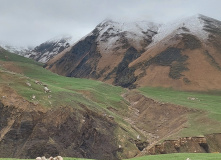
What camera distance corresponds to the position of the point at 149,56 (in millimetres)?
111312

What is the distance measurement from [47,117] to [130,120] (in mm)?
22046

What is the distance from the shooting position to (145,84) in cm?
9194

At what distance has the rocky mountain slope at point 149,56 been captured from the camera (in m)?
90.5

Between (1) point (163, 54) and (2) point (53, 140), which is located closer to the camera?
(2) point (53, 140)

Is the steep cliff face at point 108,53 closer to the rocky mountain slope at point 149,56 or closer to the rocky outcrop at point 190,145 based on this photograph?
the rocky mountain slope at point 149,56

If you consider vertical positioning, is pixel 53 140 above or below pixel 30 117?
below

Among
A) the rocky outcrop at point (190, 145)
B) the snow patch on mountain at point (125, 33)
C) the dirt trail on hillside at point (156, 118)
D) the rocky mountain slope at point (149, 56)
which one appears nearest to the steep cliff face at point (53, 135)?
the rocky outcrop at point (190, 145)

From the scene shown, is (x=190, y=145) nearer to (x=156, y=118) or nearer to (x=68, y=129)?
(x=68, y=129)

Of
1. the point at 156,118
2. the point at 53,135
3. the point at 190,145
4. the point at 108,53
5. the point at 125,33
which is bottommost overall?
the point at 156,118

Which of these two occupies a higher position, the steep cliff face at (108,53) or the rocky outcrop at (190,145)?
the steep cliff face at (108,53)

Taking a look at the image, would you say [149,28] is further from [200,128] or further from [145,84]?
[200,128]

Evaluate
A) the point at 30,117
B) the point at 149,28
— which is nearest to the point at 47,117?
the point at 30,117

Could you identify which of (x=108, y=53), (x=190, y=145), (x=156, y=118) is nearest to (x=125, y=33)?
(x=108, y=53)

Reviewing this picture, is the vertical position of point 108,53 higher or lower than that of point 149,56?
higher
